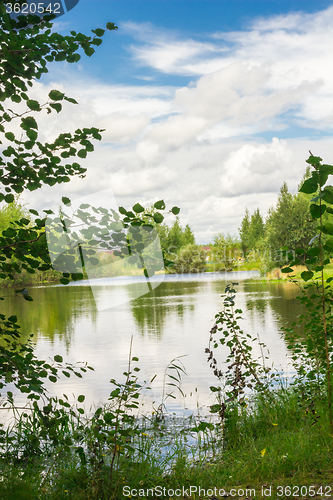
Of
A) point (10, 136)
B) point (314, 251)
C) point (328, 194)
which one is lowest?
point (314, 251)

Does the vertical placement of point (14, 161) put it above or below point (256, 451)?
above

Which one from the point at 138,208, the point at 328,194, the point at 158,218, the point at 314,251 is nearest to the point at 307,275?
the point at 314,251

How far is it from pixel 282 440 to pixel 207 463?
28.8 inches

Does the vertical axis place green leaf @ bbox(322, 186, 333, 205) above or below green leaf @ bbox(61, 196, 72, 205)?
below

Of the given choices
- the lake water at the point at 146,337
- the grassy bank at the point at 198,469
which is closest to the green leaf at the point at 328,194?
the grassy bank at the point at 198,469

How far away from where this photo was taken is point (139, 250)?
2.77 meters

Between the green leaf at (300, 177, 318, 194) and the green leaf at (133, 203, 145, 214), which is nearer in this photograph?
the green leaf at (133, 203, 145, 214)

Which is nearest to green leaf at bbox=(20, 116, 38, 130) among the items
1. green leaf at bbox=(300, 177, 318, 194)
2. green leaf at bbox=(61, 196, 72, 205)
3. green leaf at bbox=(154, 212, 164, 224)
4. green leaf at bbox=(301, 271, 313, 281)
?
green leaf at bbox=(61, 196, 72, 205)

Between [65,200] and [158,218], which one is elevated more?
[65,200]

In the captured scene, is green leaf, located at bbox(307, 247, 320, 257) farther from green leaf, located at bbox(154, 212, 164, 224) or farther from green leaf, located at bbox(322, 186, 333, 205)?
green leaf, located at bbox(154, 212, 164, 224)

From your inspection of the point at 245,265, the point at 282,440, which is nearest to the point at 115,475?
the point at 282,440

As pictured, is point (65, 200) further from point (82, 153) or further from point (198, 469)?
point (198, 469)

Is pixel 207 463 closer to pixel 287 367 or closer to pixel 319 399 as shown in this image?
pixel 319 399

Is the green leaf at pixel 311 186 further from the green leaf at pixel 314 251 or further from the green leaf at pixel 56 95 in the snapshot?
the green leaf at pixel 56 95
